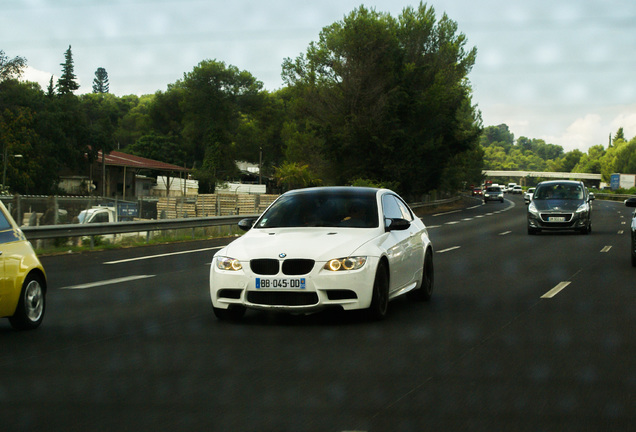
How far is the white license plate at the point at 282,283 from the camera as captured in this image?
8523mm

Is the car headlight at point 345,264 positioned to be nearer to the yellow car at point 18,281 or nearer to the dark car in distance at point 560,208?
the yellow car at point 18,281

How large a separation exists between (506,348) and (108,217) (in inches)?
797

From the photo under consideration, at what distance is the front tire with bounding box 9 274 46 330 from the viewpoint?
8.33 meters

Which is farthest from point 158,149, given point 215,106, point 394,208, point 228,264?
point 228,264

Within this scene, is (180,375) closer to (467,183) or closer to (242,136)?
(467,183)

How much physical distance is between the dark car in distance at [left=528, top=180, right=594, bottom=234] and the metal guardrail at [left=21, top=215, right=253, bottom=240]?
9.31 meters

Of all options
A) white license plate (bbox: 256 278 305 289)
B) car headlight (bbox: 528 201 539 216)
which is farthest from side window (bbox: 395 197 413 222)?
car headlight (bbox: 528 201 539 216)

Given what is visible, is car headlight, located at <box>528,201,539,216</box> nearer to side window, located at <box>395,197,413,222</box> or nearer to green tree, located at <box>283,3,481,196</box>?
side window, located at <box>395,197,413,222</box>

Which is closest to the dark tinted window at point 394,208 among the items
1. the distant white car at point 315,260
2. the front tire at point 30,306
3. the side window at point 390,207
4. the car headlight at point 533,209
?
the side window at point 390,207

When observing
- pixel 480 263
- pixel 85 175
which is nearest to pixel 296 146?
pixel 85 175

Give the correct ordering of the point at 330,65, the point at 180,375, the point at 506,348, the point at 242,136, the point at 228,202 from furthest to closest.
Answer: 1. the point at 242,136
2. the point at 330,65
3. the point at 228,202
4. the point at 506,348
5. the point at 180,375

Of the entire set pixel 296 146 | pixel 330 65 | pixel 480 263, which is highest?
pixel 330 65

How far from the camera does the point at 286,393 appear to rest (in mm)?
5773

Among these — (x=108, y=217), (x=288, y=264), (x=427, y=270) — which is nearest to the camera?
(x=288, y=264)
